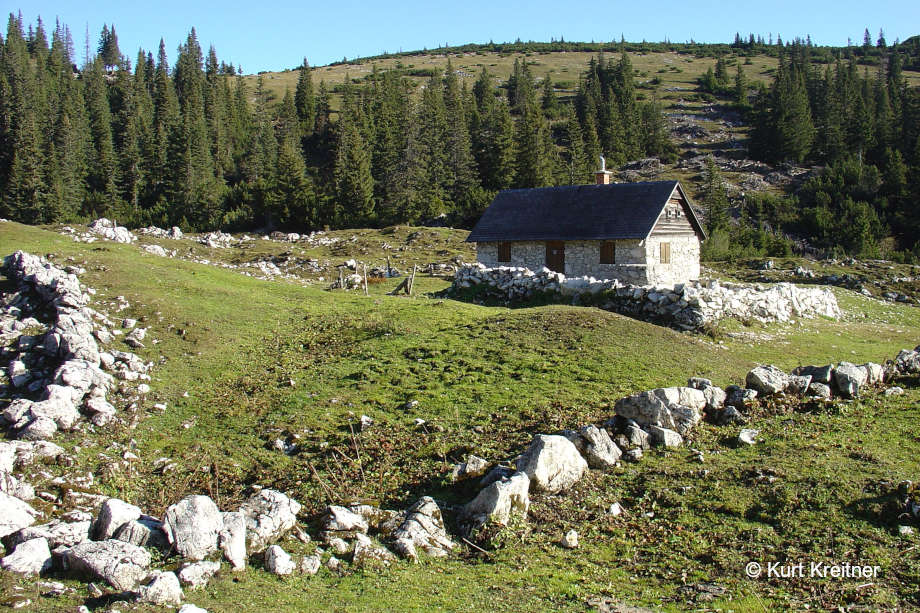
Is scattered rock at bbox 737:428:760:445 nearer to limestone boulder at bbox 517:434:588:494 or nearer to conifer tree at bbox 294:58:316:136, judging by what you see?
limestone boulder at bbox 517:434:588:494

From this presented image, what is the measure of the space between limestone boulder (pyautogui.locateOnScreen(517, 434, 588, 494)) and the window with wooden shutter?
2783 cm

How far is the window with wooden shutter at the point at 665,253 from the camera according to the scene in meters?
36.3

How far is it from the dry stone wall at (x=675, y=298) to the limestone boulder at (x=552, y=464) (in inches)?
574

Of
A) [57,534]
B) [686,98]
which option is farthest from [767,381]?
[686,98]

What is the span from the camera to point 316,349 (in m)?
18.9

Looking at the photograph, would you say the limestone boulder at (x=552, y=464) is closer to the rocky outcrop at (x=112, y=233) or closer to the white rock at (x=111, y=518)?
the white rock at (x=111, y=518)

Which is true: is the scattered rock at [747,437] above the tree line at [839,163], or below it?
below

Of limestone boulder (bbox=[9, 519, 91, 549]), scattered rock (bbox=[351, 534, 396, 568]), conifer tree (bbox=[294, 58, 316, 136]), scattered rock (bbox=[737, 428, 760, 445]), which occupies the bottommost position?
scattered rock (bbox=[351, 534, 396, 568])

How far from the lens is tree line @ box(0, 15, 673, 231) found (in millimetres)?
74188

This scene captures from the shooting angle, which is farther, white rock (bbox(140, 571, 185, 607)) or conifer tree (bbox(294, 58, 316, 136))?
conifer tree (bbox(294, 58, 316, 136))

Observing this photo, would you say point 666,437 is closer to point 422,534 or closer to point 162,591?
point 422,534

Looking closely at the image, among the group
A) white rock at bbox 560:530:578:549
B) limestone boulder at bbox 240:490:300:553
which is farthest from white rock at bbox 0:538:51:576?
white rock at bbox 560:530:578:549

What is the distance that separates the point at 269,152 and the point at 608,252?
244 ft

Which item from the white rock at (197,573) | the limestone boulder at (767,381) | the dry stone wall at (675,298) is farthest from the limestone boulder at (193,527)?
the dry stone wall at (675,298)
